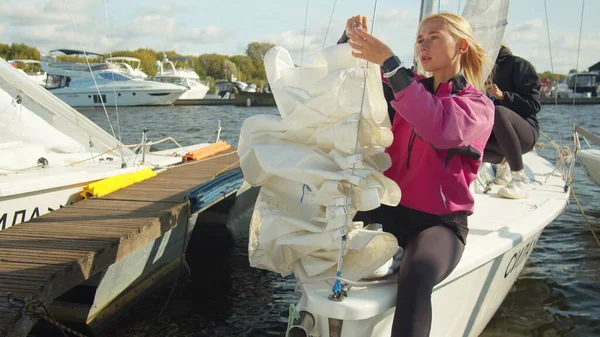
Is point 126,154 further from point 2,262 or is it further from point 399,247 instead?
point 399,247

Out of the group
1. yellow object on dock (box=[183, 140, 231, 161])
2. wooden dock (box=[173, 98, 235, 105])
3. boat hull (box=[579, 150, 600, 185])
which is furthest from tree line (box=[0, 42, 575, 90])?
boat hull (box=[579, 150, 600, 185])

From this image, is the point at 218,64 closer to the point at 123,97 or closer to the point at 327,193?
the point at 123,97

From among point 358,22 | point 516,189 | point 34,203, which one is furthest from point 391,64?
point 34,203

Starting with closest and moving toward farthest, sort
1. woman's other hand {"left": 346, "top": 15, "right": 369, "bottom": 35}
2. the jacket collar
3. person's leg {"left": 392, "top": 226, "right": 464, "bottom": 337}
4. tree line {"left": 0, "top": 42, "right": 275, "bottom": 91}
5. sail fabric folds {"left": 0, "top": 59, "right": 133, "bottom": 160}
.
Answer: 1. person's leg {"left": 392, "top": 226, "right": 464, "bottom": 337}
2. woman's other hand {"left": 346, "top": 15, "right": 369, "bottom": 35}
3. the jacket collar
4. sail fabric folds {"left": 0, "top": 59, "right": 133, "bottom": 160}
5. tree line {"left": 0, "top": 42, "right": 275, "bottom": 91}

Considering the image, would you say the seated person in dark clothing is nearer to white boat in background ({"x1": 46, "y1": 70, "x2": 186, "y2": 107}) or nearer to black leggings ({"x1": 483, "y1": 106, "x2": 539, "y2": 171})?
black leggings ({"x1": 483, "y1": 106, "x2": 539, "y2": 171})

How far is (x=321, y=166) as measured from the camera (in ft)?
9.74

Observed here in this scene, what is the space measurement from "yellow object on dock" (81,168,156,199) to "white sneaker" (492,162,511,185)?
14.8ft

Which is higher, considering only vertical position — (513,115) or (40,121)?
(513,115)

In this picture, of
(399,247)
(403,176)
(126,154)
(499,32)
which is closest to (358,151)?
(403,176)

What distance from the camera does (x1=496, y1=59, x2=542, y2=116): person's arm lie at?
4.97 m

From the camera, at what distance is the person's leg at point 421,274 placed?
8.95 ft

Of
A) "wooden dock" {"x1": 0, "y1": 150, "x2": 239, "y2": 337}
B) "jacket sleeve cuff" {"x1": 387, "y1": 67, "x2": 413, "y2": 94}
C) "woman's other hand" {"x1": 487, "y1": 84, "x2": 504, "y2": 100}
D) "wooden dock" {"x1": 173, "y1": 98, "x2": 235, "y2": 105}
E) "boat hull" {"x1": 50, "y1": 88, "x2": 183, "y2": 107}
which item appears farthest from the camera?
"wooden dock" {"x1": 173, "y1": 98, "x2": 235, "y2": 105}

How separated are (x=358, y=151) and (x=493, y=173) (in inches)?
160

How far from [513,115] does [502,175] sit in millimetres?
1463
